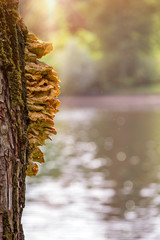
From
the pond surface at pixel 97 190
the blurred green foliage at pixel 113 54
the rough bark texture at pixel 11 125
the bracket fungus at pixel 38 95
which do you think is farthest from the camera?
the blurred green foliage at pixel 113 54

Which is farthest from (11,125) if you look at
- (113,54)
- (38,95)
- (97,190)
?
(113,54)

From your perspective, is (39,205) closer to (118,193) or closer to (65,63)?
(118,193)

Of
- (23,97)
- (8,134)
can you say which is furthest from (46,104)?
(8,134)

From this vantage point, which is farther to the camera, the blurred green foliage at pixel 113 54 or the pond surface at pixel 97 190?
the blurred green foliage at pixel 113 54

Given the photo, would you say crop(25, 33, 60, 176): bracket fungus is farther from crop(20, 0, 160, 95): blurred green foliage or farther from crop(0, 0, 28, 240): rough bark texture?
crop(20, 0, 160, 95): blurred green foliage

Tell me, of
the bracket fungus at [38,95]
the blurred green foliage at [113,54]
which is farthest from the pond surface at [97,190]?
the blurred green foliage at [113,54]

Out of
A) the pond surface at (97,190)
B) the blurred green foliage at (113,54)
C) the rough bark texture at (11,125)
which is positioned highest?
→ the blurred green foliage at (113,54)

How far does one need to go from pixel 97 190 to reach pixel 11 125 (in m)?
11.4

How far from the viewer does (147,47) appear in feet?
240

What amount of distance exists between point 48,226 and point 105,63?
58.4 meters

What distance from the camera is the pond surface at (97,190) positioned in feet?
34.4

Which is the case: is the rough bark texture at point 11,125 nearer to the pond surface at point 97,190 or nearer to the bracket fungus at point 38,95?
the bracket fungus at point 38,95

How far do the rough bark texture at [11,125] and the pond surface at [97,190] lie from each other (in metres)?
6.62

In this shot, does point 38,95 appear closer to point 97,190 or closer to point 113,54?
point 97,190
